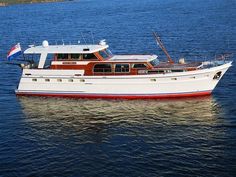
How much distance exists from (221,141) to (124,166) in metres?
7.70

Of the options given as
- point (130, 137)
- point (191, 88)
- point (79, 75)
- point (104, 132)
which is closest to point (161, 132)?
point (130, 137)

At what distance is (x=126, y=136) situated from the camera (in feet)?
102

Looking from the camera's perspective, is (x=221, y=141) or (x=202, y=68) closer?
(x=221, y=141)

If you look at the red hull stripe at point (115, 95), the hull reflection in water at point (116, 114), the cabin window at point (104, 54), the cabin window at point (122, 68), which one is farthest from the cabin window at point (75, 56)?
the hull reflection in water at point (116, 114)

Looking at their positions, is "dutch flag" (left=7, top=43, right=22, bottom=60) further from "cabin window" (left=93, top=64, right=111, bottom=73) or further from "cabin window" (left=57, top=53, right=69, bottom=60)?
"cabin window" (left=93, top=64, right=111, bottom=73)

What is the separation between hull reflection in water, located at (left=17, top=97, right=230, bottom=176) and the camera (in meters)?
26.1

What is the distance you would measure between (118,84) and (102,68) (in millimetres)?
2335

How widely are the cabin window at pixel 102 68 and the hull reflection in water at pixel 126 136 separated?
3022 millimetres

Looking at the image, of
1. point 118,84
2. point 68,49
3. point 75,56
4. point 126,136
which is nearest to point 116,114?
point 118,84

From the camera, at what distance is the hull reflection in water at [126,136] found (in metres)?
26.1

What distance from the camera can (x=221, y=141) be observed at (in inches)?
1148

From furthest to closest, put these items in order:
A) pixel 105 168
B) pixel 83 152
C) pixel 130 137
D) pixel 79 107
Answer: pixel 79 107
pixel 130 137
pixel 83 152
pixel 105 168

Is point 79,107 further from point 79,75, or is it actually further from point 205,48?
point 205,48

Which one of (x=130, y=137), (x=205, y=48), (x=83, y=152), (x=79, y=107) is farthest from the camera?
(x=205, y=48)
